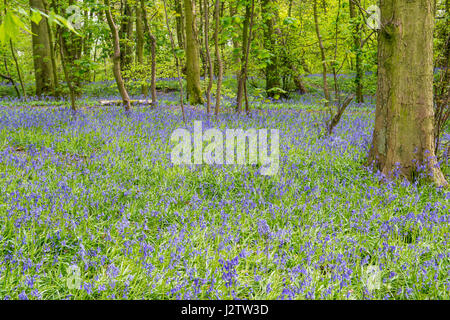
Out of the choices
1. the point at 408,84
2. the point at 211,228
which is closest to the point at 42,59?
the point at 211,228

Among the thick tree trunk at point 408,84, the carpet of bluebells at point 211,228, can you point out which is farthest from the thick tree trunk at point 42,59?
the thick tree trunk at point 408,84

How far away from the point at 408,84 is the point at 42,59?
1352 centimetres

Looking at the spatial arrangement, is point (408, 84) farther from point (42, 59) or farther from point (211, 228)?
point (42, 59)

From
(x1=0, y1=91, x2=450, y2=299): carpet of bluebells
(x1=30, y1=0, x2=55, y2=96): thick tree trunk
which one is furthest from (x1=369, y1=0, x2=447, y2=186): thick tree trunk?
(x1=30, y1=0, x2=55, y2=96): thick tree trunk

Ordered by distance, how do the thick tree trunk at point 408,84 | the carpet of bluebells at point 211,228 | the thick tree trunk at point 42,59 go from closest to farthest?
1. the carpet of bluebells at point 211,228
2. the thick tree trunk at point 408,84
3. the thick tree trunk at point 42,59

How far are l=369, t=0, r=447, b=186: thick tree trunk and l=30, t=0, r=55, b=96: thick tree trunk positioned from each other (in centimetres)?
1271

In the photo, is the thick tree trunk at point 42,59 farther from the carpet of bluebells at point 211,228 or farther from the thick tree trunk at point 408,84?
the thick tree trunk at point 408,84

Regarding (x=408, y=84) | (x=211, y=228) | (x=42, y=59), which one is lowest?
(x=211, y=228)

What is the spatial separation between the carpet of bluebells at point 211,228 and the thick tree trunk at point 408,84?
0.39m

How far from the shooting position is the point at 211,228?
130 inches

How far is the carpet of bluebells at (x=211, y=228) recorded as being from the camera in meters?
2.48

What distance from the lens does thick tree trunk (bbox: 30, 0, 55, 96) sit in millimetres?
13117
